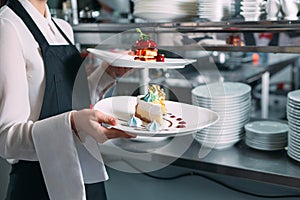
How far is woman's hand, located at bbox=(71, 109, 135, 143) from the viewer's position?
25.8 inches

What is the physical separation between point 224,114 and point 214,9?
278 mm

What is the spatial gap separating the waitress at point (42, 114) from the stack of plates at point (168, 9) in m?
0.22

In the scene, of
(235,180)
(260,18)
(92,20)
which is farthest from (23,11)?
(235,180)

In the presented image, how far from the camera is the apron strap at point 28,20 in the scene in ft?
2.57

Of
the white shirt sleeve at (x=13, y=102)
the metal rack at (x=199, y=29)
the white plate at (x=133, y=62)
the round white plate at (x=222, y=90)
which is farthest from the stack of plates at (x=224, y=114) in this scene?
the white shirt sleeve at (x=13, y=102)

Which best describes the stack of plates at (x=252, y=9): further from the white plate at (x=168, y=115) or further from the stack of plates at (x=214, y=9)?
the white plate at (x=168, y=115)

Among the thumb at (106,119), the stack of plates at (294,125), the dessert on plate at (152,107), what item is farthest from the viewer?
the stack of plates at (294,125)

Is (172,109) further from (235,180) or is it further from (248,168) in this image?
(235,180)

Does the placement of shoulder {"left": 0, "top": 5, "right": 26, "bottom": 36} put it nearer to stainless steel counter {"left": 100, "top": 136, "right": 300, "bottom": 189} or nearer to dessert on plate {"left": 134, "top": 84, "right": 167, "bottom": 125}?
dessert on plate {"left": 134, "top": 84, "right": 167, "bottom": 125}

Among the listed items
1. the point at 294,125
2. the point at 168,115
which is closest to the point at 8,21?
the point at 168,115

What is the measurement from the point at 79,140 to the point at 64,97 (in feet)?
0.53

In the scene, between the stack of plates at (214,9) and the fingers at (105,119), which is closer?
the fingers at (105,119)

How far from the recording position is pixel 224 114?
0.99 m

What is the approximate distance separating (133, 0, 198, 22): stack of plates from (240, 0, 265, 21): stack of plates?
130mm
